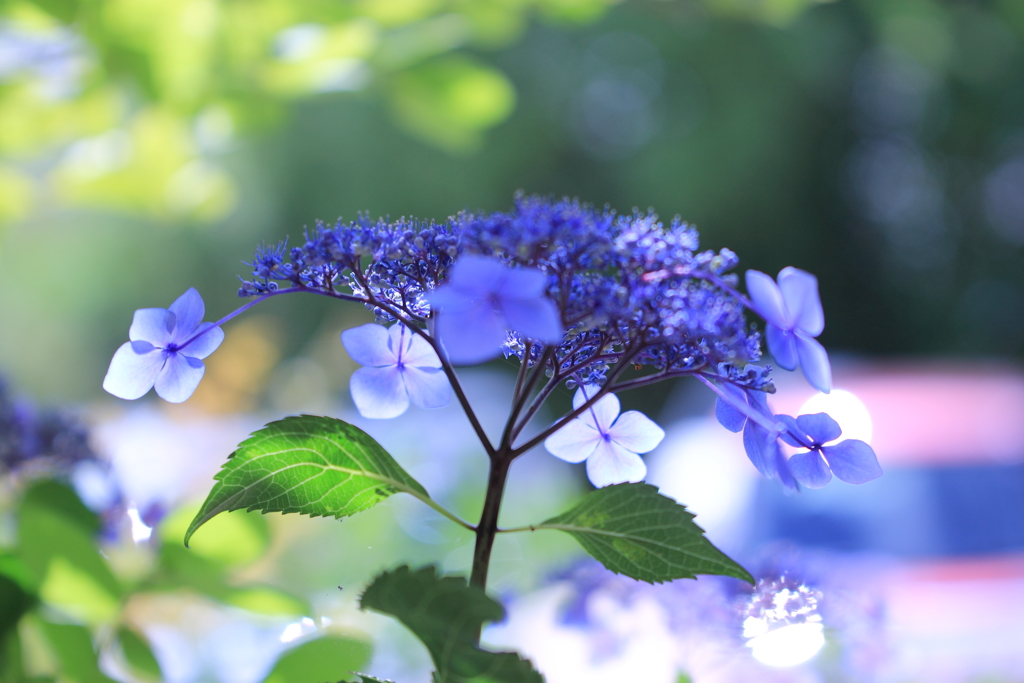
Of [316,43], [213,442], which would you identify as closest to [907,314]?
[213,442]

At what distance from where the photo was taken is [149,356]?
1.14ft

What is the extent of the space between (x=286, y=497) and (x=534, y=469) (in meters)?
1.42

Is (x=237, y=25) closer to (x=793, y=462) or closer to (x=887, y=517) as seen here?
(x=793, y=462)

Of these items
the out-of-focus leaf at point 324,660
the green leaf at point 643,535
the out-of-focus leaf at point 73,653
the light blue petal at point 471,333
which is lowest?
the out-of-focus leaf at point 324,660

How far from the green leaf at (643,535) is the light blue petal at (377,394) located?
9cm

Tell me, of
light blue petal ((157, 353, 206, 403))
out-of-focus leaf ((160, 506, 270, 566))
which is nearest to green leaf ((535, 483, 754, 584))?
light blue petal ((157, 353, 206, 403))

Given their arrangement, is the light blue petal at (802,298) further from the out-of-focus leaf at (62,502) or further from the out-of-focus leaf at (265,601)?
the out-of-focus leaf at (62,502)

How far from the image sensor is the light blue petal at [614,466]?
15.1 inches

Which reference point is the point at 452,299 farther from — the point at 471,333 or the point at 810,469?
the point at 810,469

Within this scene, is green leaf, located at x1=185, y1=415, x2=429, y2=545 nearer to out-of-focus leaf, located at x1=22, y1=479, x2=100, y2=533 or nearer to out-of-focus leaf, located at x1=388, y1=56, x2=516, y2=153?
out-of-focus leaf, located at x1=22, y1=479, x2=100, y2=533

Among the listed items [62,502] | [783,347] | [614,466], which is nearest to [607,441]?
[614,466]

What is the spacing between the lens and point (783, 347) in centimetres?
31

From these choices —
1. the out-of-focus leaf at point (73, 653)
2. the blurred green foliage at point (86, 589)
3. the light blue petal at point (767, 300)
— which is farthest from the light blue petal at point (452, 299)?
the out-of-focus leaf at point (73, 653)

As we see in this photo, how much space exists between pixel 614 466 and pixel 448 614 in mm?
141
